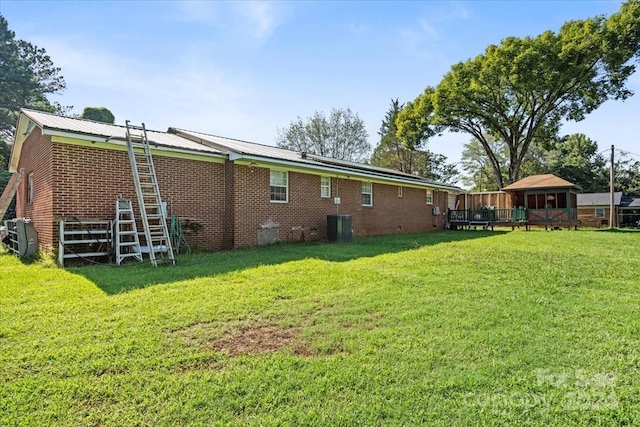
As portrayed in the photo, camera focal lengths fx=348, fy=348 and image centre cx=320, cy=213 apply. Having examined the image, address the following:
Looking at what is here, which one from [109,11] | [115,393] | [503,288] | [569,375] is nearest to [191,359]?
[115,393]

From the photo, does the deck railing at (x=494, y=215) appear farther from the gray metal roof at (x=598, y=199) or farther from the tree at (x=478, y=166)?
the tree at (x=478, y=166)

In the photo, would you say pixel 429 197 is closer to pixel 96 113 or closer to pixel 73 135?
pixel 73 135

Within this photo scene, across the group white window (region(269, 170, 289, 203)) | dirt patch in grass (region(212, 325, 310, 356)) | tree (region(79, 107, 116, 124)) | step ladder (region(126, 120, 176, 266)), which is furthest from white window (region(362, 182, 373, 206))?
tree (region(79, 107, 116, 124))

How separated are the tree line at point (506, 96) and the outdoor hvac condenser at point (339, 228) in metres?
10.7

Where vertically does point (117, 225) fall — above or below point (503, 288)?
above

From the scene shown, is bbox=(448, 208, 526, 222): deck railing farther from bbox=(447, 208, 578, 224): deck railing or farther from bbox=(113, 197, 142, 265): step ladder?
bbox=(113, 197, 142, 265): step ladder

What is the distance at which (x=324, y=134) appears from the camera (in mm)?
39031

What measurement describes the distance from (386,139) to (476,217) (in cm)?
2253

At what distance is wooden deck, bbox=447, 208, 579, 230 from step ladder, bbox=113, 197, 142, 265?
18031 millimetres

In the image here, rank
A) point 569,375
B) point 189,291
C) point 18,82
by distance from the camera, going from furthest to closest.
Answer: point 18,82 → point 189,291 → point 569,375

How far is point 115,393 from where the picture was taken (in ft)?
7.94

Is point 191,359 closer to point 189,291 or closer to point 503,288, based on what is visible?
point 189,291

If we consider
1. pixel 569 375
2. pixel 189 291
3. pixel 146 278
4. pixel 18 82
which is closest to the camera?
pixel 569 375

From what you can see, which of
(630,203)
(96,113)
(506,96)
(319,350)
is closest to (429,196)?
(506,96)
